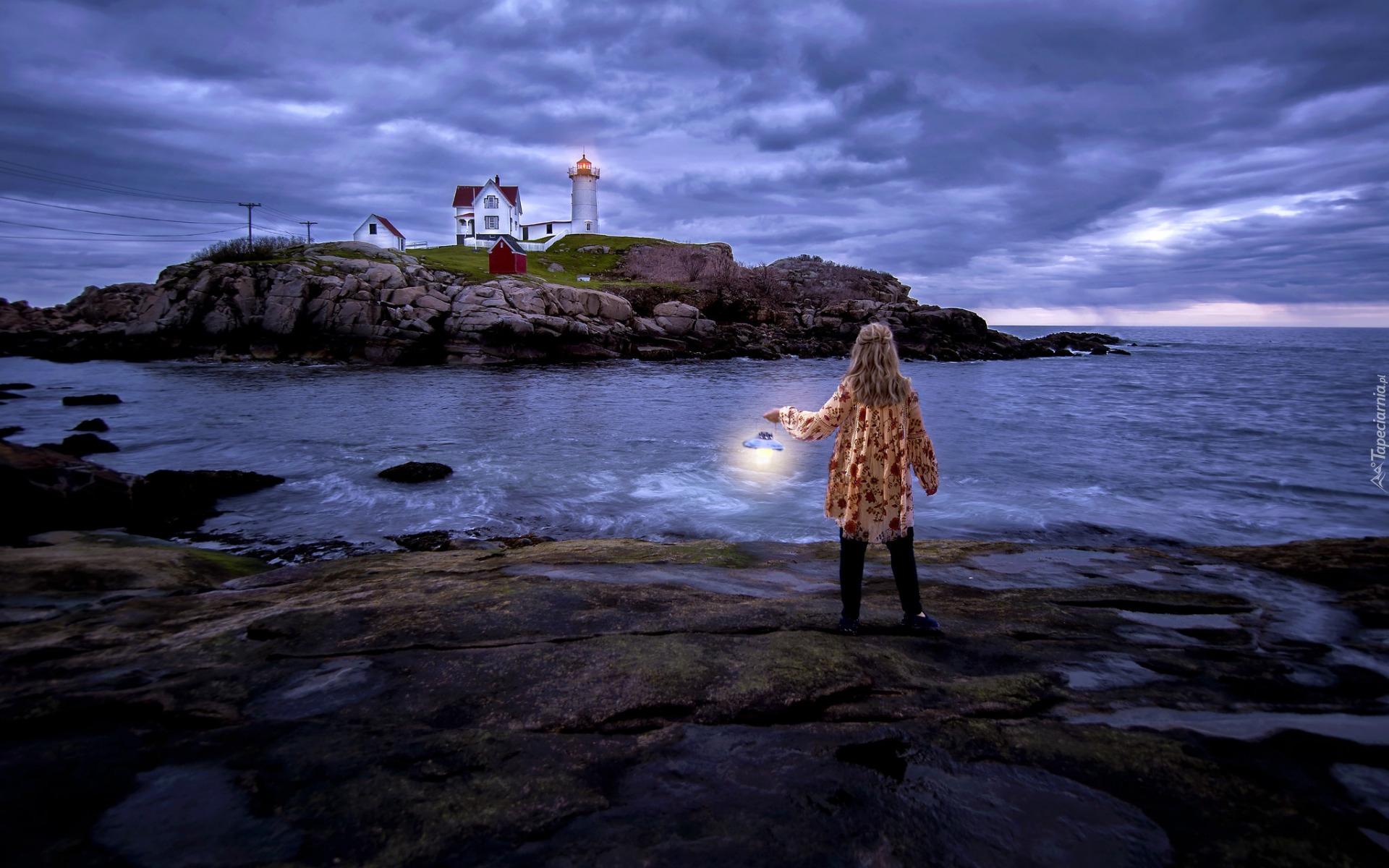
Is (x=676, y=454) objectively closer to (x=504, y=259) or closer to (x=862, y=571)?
(x=862, y=571)

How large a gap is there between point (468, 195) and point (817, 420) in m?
95.0

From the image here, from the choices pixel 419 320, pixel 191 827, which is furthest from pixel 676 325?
pixel 191 827

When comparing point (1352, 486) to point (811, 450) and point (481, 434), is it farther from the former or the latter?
point (481, 434)

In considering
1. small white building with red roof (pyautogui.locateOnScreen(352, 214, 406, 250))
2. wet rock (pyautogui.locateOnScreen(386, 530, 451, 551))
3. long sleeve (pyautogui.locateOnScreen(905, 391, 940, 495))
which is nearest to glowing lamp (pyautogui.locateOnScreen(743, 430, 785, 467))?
wet rock (pyautogui.locateOnScreen(386, 530, 451, 551))

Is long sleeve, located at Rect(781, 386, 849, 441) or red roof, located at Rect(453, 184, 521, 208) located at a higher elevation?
red roof, located at Rect(453, 184, 521, 208)

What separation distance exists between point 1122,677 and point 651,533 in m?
8.33

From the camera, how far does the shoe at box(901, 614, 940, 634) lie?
→ 545 cm

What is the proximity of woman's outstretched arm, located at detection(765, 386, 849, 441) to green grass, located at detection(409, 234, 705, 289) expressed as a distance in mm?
54811

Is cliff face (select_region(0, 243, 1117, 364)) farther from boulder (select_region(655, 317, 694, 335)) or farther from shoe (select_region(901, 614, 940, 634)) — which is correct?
shoe (select_region(901, 614, 940, 634))

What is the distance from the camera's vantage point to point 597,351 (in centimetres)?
5138

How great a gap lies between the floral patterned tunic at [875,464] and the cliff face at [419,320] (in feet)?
148

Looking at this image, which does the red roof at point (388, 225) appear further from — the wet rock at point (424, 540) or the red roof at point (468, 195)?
the wet rock at point (424, 540)

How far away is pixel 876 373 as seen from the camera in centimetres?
522

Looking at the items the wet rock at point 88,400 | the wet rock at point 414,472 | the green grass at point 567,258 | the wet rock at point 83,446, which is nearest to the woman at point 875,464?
the wet rock at point 414,472
